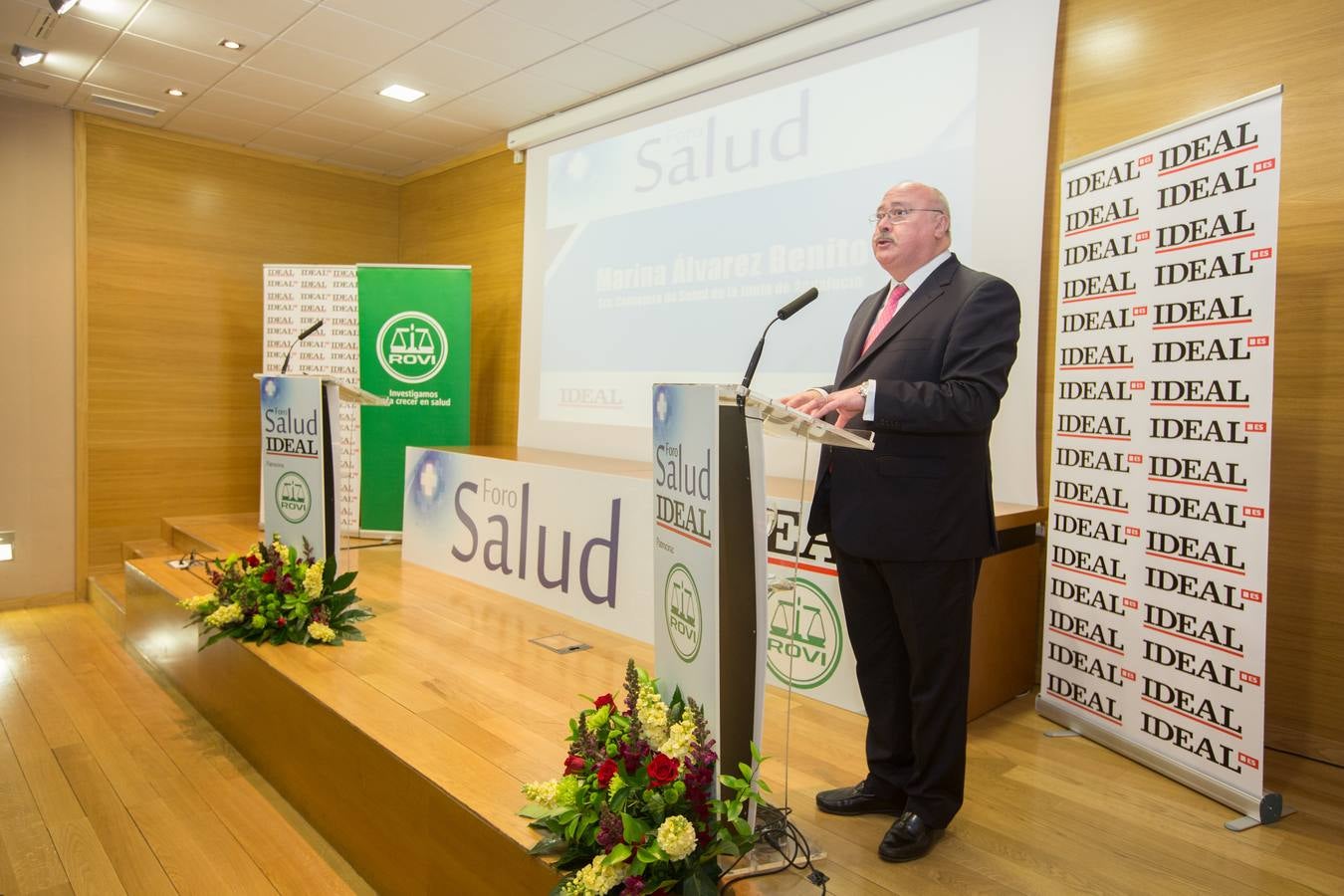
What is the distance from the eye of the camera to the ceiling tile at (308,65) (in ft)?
14.4

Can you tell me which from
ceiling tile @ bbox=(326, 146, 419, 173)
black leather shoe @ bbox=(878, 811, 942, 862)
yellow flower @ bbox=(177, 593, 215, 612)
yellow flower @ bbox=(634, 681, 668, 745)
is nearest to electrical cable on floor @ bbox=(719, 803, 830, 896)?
black leather shoe @ bbox=(878, 811, 942, 862)

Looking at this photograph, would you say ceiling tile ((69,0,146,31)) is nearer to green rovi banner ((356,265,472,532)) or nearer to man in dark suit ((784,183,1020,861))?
green rovi banner ((356,265,472,532))

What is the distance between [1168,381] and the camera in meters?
2.46

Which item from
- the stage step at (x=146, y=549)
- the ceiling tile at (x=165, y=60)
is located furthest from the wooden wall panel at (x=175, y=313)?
the ceiling tile at (x=165, y=60)

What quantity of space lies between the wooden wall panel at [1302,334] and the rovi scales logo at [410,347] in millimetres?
4013

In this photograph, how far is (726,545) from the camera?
64.3 inches

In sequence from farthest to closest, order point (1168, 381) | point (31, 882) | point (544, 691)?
point (544, 691) → point (1168, 381) → point (31, 882)

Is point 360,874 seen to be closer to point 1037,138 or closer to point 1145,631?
point 1145,631

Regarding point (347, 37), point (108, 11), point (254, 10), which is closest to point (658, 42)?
point (347, 37)

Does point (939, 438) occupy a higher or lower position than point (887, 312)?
lower

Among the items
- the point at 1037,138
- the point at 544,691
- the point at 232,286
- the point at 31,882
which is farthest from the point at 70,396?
the point at 1037,138

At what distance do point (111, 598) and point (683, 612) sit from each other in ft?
14.9

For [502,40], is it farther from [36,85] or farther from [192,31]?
[36,85]

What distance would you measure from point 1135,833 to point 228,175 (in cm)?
650
